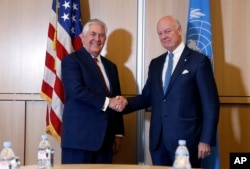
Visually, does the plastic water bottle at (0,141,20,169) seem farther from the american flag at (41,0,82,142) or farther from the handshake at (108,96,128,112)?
the american flag at (41,0,82,142)

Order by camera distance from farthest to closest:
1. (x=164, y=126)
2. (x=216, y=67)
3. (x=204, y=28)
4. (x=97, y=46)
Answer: (x=216, y=67) < (x=204, y=28) < (x=97, y=46) < (x=164, y=126)

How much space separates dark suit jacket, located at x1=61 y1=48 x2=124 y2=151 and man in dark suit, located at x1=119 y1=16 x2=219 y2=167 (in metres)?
A: 0.43

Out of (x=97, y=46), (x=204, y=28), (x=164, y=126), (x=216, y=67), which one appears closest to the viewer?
(x=164, y=126)

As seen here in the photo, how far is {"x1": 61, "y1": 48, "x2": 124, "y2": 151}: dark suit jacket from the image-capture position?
3121 mm

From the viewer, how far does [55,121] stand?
3695 millimetres

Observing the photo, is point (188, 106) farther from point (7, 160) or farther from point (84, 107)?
point (7, 160)

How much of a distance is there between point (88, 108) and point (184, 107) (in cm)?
78

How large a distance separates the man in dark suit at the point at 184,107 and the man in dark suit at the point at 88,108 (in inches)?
15.6

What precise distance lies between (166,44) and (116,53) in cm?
93

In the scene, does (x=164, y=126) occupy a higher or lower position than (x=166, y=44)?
lower

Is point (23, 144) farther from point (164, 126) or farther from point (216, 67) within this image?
point (216, 67)

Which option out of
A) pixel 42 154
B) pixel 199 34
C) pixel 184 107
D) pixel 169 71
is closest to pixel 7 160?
pixel 42 154

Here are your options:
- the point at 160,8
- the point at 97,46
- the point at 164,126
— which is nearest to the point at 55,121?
the point at 97,46

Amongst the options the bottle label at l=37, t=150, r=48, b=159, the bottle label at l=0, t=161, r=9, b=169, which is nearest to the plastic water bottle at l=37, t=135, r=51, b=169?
the bottle label at l=37, t=150, r=48, b=159
